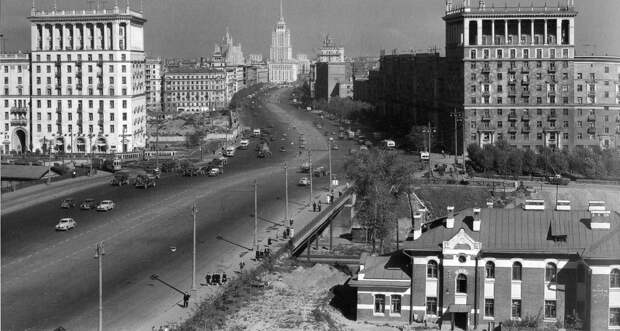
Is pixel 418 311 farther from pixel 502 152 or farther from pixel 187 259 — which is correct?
pixel 502 152

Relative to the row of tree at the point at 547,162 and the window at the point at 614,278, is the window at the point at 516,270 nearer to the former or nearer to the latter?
the window at the point at 614,278

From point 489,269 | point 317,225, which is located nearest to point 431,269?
point 489,269

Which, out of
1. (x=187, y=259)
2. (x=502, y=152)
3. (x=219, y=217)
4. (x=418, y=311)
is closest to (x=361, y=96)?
(x=502, y=152)

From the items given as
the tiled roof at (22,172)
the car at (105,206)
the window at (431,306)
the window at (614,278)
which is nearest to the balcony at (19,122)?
the tiled roof at (22,172)

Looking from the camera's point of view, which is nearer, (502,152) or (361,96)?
(502,152)

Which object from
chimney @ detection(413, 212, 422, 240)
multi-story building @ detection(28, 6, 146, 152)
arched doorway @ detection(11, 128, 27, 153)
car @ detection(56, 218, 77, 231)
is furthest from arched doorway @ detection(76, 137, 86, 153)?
chimney @ detection(413, 212, 422, 240)

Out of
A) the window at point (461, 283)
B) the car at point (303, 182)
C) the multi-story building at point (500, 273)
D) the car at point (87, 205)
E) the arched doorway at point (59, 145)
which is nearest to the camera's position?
the multi-story building at point (500, 273)
